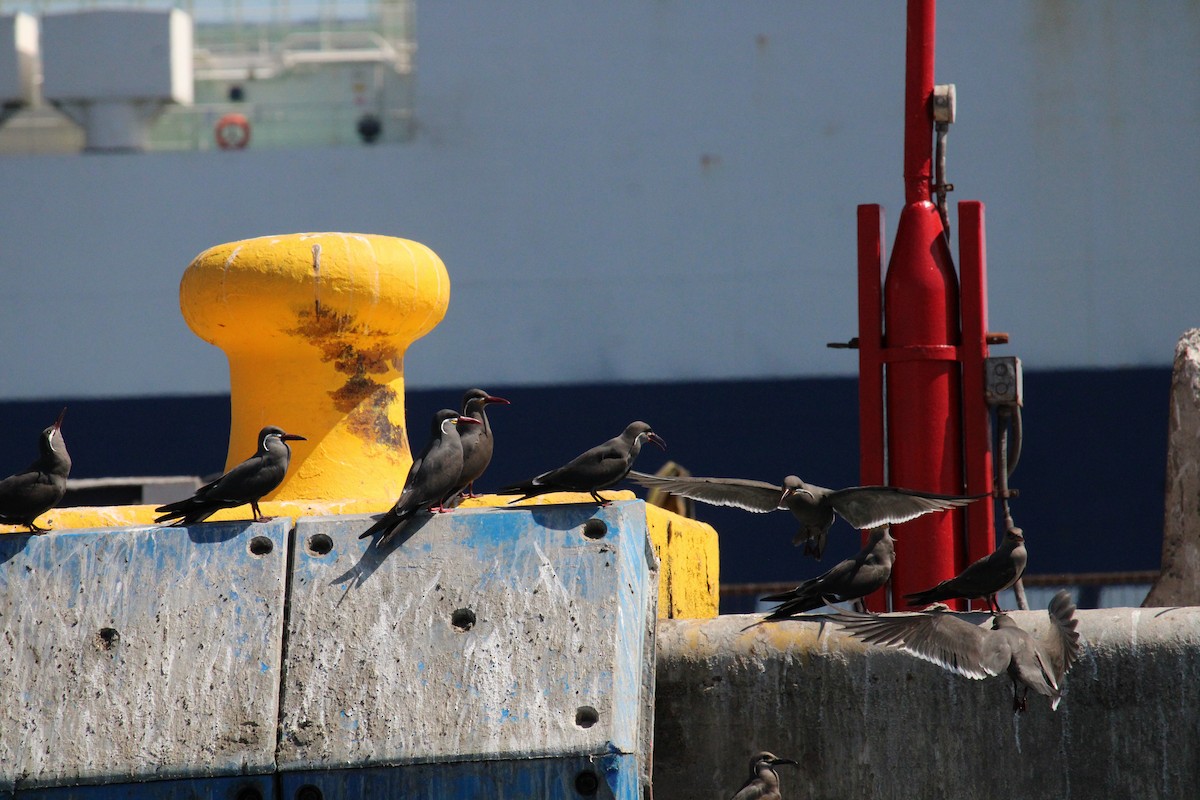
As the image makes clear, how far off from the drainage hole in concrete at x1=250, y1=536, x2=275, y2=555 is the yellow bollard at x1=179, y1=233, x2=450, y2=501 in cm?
137

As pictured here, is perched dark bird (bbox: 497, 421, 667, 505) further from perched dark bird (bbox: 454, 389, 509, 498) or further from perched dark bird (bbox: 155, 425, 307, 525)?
perched dark bird (bbox: 155, 425, 307, 525)

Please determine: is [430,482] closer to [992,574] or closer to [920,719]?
[920,719]

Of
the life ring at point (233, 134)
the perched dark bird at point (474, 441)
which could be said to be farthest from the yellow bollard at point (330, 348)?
the life ring at point (233, 134)

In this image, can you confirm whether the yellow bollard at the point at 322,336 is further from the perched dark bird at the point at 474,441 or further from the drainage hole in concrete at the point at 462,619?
the drainage hole in concrete at the point at 462,619

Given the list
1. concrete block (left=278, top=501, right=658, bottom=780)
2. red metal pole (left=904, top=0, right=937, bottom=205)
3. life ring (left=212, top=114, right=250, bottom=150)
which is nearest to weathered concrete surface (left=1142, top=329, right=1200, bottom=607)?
red metal pole (left=904, top=0, right=937, bottom=205)

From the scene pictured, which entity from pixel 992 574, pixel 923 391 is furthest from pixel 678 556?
pixel 923 391

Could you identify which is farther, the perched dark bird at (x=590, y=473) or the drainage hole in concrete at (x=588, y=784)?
the perched dark bird at (x=590, y=473)

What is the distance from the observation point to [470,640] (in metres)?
3.58

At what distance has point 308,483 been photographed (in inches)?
203

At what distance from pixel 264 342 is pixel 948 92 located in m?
2.99

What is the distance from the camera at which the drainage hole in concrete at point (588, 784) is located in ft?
11.1

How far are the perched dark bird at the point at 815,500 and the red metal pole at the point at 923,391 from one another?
707mm

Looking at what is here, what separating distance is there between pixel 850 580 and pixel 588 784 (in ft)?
4.14

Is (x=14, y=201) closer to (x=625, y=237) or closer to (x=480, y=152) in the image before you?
(x=480, y=152)
